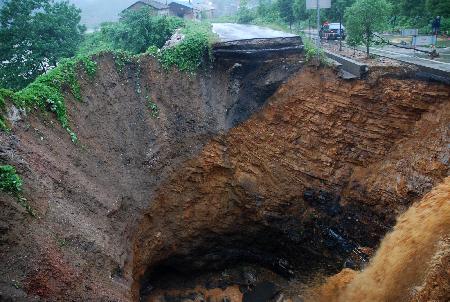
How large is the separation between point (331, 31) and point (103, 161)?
13238 mm

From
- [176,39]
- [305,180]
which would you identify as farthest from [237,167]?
[176,39]

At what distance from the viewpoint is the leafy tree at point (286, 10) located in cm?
2158

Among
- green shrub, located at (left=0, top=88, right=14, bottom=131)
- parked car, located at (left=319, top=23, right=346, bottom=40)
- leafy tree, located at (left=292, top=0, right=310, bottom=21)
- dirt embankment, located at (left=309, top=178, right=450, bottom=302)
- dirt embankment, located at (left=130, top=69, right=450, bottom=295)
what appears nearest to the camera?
dirt embankment, located at (left=309, top=178, right=450, bottom=302)

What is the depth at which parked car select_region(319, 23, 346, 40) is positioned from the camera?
58.3 feet

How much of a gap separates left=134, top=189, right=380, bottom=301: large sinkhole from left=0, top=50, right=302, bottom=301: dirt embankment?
319cm

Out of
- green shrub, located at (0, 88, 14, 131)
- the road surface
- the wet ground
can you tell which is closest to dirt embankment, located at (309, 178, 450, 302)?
the wet ground

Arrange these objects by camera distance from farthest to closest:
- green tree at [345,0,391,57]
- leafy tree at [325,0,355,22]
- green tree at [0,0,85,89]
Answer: green tree at [0,0,85,89] < leafy tree at [325,0,355,22] < green tree at [345,0,391,57]

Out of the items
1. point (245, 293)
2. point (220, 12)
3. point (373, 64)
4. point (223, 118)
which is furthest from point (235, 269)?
point (220, 12)

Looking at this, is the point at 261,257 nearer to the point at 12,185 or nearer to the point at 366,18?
the point at 12,185

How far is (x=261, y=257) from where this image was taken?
14430 millimetres

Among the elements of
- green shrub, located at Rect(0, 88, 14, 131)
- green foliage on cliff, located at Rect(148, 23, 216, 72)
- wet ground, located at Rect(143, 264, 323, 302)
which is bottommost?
wet ground, located at Rect(143, 264, 323, 302)

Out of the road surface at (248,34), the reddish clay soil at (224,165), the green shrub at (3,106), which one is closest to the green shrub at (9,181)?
the reddish clay soil at (224,165)

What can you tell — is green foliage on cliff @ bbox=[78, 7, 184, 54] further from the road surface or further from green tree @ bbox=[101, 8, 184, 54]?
the road surface

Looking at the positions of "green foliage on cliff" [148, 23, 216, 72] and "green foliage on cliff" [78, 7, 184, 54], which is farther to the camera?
"green foliage on cliff" [78, 7, 184, 54]
